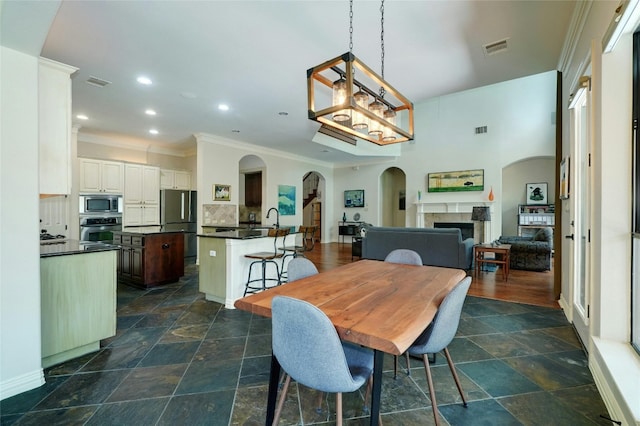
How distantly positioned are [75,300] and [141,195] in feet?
14.6

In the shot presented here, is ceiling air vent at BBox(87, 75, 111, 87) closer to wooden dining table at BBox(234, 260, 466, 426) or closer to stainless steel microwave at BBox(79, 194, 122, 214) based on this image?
stainless steel microwave at BBox(79, 194, 122, 214)

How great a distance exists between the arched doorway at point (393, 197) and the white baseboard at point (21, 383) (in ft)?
29.5

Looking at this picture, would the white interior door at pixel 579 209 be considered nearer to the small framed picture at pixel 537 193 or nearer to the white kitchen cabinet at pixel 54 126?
the white kitchen cabinet at pixel 54 126

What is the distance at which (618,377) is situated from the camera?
153 cm

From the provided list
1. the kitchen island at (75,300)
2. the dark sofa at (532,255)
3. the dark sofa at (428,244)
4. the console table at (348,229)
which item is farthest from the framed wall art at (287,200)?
the kitchen island at (75,300)

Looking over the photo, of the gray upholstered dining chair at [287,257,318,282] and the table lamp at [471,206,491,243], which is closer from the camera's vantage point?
the gray upholstered dining chair at [287,257,318,282]

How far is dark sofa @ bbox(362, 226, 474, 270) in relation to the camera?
15.6 feet

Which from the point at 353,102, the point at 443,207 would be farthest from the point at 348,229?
the point at 353,102

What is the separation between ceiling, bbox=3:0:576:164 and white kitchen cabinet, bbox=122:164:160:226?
1.77 meters

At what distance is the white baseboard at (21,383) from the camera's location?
1729mm

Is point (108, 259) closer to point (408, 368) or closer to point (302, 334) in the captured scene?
point (302, 334)

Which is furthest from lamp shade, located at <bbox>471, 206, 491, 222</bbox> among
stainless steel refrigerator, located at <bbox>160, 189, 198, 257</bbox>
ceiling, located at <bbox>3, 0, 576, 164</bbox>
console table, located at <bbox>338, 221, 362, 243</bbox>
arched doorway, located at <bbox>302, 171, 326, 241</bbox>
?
stainless steel refrigerator, located at <bbox>160, 189, 198, 257</bbox>

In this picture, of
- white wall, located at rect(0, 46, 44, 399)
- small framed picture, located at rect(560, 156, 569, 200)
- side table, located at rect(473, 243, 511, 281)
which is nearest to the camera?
white wall, located at rect(0, 46, 44, 399)

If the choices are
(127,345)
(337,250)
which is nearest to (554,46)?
(127,345)
